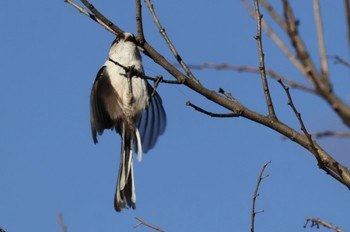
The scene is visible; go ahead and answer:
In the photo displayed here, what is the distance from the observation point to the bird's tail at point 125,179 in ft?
13.1

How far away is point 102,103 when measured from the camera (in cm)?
440

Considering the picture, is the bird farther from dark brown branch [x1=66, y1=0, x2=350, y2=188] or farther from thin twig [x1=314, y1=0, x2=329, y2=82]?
thin twig [x1=314, y1=0, x2=329, y2=82]

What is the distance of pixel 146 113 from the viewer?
4664mm

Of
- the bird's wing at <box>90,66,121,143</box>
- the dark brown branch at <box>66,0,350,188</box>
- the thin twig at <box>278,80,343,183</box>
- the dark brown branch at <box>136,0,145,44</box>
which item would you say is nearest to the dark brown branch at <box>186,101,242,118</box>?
the dark brown branch at <box>66,0,350,188</box>

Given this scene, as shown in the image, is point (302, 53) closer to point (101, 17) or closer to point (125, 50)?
point (101, 17)

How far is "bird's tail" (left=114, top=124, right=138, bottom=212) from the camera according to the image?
157 inches

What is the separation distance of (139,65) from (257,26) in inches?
83.9

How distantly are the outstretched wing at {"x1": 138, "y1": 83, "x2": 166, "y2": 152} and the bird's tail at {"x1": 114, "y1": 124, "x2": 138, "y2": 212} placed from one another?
0.94 feet

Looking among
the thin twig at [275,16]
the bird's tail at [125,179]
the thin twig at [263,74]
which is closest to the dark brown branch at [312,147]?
the thin twig at [263,74]

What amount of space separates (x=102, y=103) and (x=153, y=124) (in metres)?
0.50

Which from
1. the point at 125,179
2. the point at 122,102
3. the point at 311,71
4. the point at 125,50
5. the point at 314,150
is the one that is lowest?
the point at 311,71

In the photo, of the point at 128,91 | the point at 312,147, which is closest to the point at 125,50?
the point at 128,91

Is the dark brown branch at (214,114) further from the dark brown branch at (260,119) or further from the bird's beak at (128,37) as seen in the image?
the bird's beak at (128,37)

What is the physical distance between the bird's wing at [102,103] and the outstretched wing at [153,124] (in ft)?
0.94
